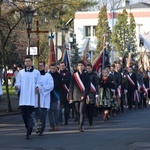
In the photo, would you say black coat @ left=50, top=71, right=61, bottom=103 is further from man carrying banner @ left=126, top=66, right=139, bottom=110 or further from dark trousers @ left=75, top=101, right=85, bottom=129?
man carrying banner @ left=126, top=66, right=139, bottom=110

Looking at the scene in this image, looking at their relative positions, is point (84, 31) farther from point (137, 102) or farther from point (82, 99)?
point (82, 99)

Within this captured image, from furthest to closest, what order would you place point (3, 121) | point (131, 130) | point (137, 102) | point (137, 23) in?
point (137, 23) < point (137, 102) < point (3, 121) < point (131, 130)

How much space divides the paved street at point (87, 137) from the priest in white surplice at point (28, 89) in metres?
0.52

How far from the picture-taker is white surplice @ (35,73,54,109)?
54.6 feet

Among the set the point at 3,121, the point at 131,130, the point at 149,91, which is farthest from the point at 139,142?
the point at 149,91

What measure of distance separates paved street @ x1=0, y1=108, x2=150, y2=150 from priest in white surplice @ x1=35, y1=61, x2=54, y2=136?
502 millimetres

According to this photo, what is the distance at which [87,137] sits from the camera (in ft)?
51.7

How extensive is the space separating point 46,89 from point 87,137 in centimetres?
183

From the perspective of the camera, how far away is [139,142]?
1446cm

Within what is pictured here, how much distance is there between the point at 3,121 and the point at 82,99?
4736 millimetres

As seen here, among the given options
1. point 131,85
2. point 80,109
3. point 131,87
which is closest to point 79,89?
point 80,109

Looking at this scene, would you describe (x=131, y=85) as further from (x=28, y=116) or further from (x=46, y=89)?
(x=28, y=116)

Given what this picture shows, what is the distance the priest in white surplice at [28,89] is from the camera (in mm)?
15789

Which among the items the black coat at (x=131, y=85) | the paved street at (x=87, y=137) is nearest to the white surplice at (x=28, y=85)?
the paved street at (x=87, y=137)
